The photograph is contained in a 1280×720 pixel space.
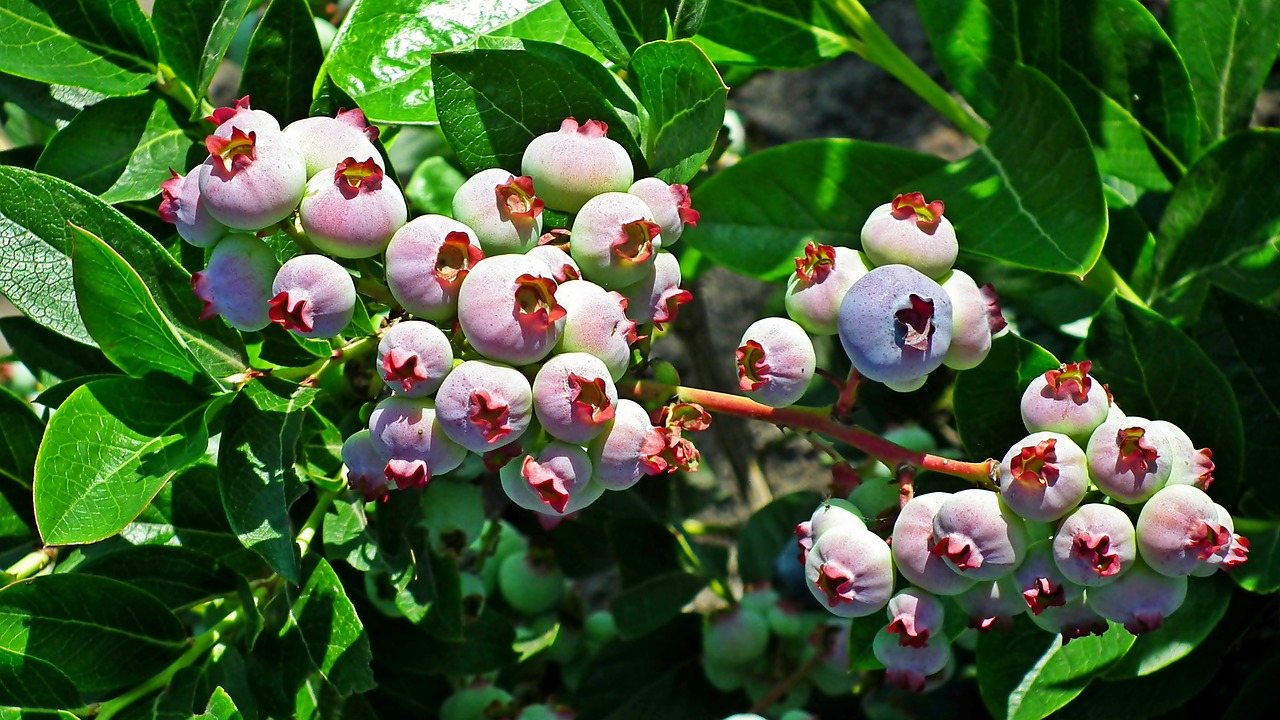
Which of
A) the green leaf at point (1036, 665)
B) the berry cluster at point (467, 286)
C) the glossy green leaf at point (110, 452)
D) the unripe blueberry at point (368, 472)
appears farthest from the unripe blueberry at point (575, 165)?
the green leaf at point (1036, 665)

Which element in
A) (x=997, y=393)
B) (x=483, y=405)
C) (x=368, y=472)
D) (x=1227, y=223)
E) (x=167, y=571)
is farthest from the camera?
(x=1227, y=223)

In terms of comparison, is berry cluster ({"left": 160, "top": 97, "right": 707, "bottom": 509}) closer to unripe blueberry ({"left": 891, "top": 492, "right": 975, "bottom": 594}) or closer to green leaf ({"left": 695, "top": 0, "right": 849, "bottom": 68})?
unripe blueberry ({"left": 891, "top": 492, "right": 975, "bottom": 594})

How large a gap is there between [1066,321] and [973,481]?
0.49 m

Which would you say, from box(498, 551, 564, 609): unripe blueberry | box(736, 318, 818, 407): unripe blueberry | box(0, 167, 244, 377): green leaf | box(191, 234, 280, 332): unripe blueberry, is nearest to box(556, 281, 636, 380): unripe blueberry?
box(736, 318, 818, 407): unripe blueberry

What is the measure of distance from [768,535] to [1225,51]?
30.8 inches

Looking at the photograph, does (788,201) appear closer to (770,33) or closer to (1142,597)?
(770,33)

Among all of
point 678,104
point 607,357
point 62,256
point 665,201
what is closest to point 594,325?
point 607,357

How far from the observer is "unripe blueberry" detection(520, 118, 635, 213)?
0.82 metres

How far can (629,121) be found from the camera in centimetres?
95

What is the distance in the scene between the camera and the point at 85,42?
40.8 inches

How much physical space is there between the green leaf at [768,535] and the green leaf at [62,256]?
0.80 meters

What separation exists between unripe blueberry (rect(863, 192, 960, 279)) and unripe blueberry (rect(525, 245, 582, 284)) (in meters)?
0.24

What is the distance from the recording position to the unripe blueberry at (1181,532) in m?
0.80

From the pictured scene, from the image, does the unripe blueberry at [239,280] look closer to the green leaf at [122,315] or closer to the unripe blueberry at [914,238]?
the green leaf at [122,315]
